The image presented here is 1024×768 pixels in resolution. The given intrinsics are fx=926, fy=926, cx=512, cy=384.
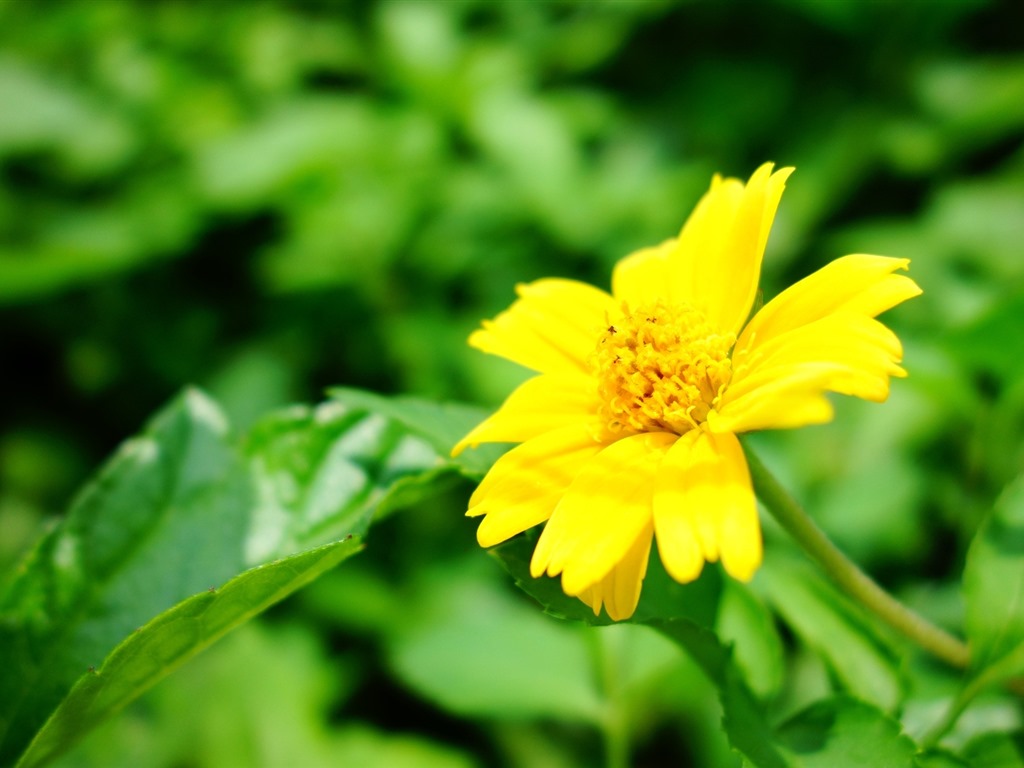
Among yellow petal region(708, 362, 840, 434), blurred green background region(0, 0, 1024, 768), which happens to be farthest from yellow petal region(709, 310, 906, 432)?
blurred green background region(0, 0, 1024, 768)

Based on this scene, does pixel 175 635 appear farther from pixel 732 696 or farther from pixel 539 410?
pixel 732 696

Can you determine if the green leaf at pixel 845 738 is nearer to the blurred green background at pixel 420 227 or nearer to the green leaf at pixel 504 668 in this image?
the green leaf at pixel 504 668

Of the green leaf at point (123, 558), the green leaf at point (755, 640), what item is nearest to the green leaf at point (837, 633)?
the green leaf at point (755, 640)

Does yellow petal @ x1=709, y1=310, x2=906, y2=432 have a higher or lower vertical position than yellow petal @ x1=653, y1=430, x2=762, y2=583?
higher

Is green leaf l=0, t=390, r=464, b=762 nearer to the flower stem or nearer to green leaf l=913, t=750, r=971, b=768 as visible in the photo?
the flower stem

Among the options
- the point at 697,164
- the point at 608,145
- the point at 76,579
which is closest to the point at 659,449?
the point at 76,579

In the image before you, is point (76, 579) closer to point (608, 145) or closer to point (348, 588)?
point (348, 588)
